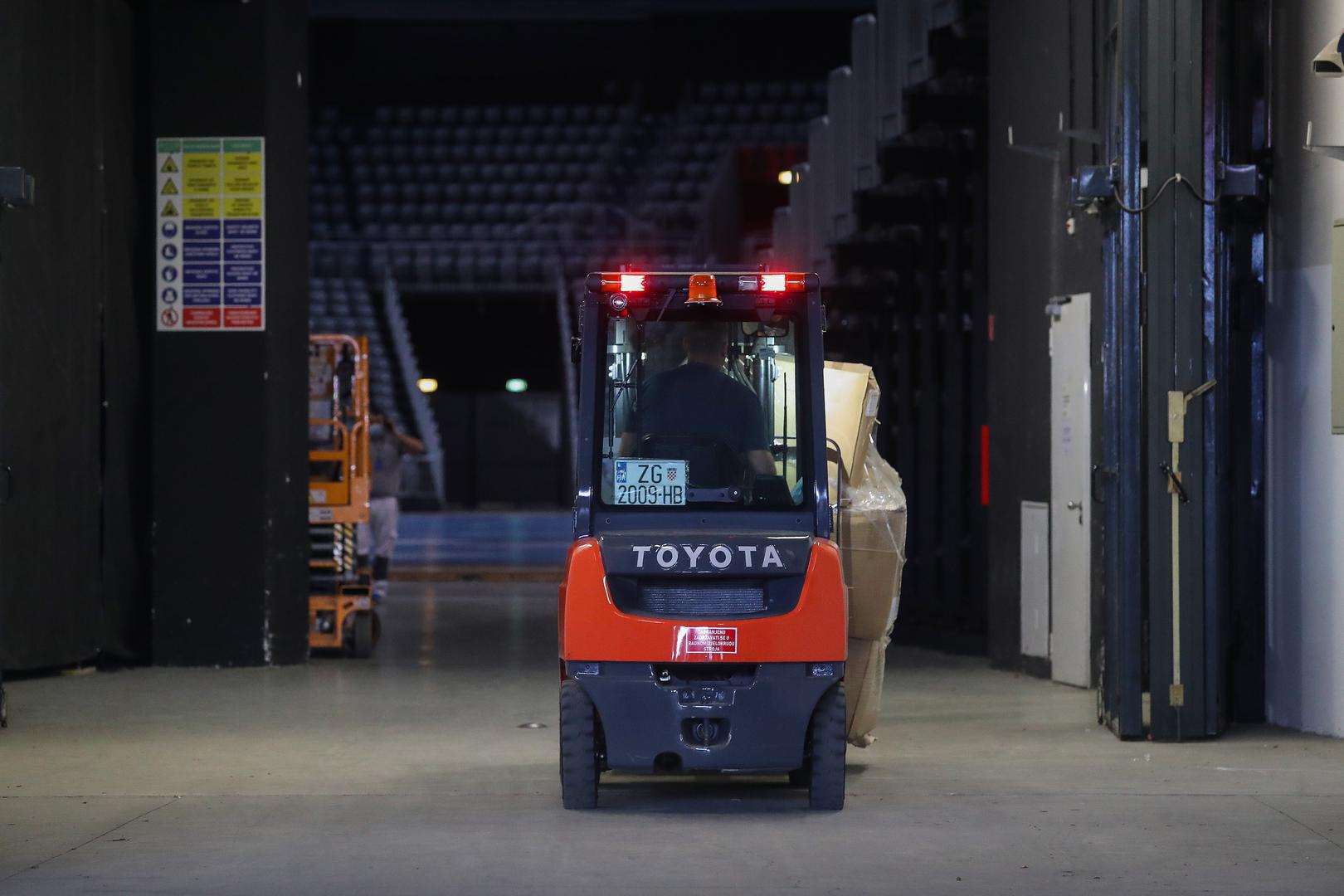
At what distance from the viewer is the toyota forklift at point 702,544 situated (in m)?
6.69

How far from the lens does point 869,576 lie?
24.9 feet

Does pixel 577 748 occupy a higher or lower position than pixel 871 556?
lower

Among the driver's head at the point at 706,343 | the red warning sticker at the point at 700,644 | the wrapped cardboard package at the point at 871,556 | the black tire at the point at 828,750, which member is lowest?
the black tire at the point at 828,750

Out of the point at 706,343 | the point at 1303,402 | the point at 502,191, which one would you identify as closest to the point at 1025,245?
the point at 1303,402

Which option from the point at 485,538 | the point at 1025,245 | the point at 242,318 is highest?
the point at 1025,245

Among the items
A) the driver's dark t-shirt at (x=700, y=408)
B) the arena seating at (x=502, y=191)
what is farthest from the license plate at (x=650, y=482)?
the arena seating at (x=502, y=191)

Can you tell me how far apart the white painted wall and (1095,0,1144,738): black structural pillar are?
2.88ft

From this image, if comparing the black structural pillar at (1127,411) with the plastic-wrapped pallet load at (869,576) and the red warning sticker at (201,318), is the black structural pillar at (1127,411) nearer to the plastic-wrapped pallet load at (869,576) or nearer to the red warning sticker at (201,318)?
the plastic-wrapped pallet load at (869,576)

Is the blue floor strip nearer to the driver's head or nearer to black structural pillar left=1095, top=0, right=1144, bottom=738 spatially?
black structural pillar left=1095, top=0, right=1144, bottom=738

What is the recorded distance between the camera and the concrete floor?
5848mm

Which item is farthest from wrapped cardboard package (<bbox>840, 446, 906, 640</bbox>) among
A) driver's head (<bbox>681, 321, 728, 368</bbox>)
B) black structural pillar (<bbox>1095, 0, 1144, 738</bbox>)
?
black structural pillar (<bbox>1095, 0, 1144, 738</bbox>)

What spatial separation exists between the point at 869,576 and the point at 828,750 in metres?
0.96

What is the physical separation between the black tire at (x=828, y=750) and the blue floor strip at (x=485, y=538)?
12638mm

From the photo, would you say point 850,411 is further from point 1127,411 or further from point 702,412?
point 1127,411
